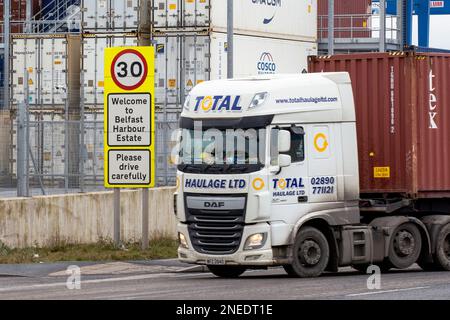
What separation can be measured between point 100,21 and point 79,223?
1662 centimetres

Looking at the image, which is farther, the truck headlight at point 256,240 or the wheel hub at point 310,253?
the wheel hub at point 310,253

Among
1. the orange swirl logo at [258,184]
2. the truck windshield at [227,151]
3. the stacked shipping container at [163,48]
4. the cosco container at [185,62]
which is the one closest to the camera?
the orange swirl logo at [258,184]

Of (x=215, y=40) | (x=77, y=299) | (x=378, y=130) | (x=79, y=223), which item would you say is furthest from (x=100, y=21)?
(x=77, y=299)

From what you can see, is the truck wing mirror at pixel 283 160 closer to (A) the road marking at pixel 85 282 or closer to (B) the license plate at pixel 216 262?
(B) the license plate at pixel 216 262

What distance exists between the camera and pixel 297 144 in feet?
69.2

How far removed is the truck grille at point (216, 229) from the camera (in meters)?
20.6

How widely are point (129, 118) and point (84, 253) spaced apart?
110 inches

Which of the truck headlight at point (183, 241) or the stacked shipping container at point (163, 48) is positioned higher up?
the stacked shipping container at point (163, 48)

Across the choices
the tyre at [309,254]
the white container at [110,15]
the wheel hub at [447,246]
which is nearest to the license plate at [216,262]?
the tyre at [309,254]

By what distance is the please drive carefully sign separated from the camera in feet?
83.7

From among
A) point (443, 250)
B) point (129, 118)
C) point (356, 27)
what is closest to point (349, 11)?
point (356, 27)

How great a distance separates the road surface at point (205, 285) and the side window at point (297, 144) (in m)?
1.94

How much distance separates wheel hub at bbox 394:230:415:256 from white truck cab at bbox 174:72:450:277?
0.85 meters

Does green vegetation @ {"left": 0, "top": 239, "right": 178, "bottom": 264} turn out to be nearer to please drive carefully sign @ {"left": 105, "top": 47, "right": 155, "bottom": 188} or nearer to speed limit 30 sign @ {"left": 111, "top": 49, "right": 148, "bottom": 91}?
please drive carefully sign @ {"left": 105, "top": 47, "right": 155, "bottom": 188}
